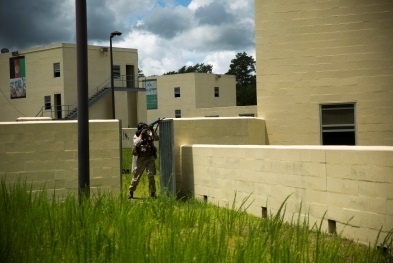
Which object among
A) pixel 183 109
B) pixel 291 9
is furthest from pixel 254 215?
pixel 183 109

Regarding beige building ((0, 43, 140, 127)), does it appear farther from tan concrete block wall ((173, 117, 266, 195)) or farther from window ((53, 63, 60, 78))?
tan concrete block wall ((173, 117, 266, 195))

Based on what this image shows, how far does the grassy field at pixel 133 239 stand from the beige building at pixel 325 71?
7975 millimetres

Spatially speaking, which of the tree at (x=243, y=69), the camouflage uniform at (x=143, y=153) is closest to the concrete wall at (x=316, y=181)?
the camouflage uniform at (x=143, y=153)

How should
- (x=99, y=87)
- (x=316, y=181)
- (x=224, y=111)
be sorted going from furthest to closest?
(x=224, y=111), (x=99, y=87), (x=316, y=181)

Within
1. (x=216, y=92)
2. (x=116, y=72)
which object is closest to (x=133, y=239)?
(x=116, y=72)

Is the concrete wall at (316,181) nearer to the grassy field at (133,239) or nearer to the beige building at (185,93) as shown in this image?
the grassy field at (133,239)

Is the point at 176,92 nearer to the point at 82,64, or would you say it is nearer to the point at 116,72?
the point at 116,72

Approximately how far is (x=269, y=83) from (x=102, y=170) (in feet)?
20.3

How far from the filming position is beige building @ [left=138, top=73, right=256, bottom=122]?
66.3m

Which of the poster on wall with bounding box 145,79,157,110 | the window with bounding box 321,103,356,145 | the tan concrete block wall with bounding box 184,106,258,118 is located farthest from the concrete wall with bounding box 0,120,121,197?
the poster on wall with bounding box 145,79,157,110

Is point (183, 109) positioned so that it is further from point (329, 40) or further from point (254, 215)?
point (254, 215)

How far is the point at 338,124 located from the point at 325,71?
156 centimetres

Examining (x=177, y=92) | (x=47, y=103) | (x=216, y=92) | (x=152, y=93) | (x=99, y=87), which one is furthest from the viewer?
(x=152, y=93)

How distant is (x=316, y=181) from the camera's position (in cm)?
1071
